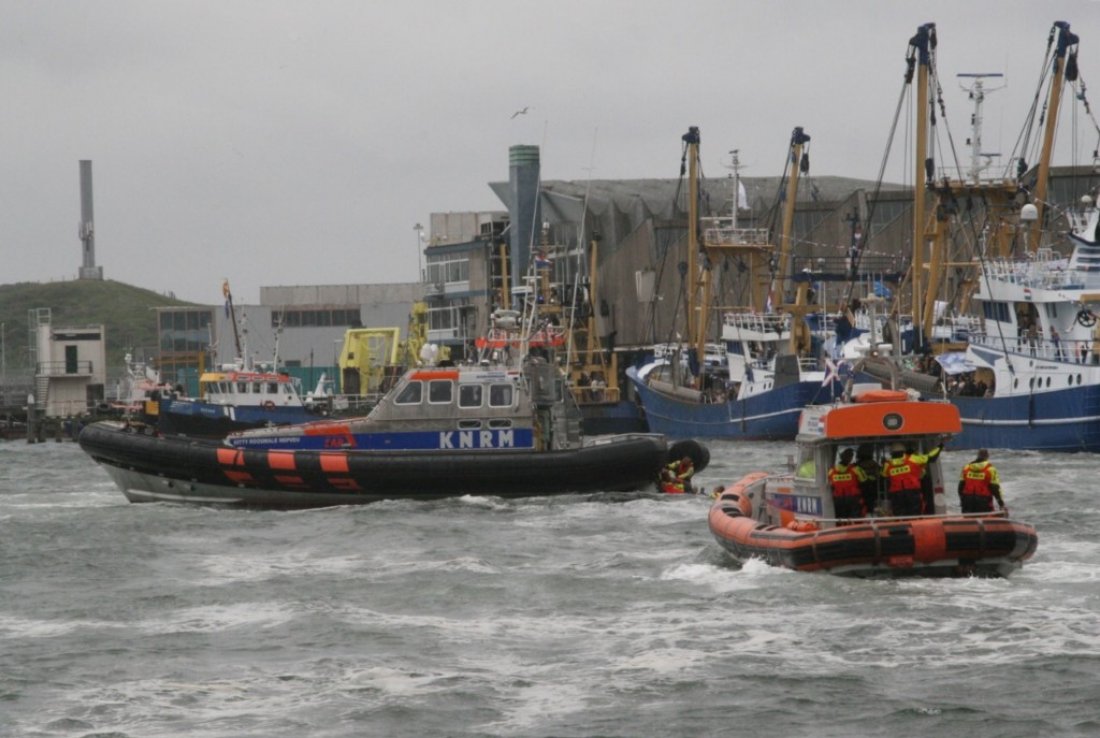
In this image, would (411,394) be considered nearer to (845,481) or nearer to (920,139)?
(845,481)

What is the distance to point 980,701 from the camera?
1611 cm

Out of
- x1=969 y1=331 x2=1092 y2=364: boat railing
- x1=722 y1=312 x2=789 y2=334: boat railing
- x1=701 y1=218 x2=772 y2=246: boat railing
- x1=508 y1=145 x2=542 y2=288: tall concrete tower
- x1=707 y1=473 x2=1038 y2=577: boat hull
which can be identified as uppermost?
x1=508 y1=145 x2=542 y2=288: tall concrete tower

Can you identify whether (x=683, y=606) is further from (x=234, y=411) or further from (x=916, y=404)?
(x=234, y=411)

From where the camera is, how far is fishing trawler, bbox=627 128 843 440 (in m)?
63.4

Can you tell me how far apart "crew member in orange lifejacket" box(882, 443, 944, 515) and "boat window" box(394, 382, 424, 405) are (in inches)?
510

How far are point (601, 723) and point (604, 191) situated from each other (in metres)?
81.5

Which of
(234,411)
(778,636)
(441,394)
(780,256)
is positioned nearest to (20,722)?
(778,636)

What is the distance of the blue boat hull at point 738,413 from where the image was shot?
61562 millimetres

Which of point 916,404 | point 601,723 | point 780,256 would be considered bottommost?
point 601,723

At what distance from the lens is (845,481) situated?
2198cm

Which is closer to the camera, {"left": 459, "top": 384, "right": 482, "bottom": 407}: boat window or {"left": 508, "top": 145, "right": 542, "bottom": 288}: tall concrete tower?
{"left": 459, "top": 384, "right": 482, "bottom": 407}: boat window

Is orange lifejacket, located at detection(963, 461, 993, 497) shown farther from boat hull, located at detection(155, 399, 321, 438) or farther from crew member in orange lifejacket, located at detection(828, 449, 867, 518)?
boat hull, located at detection(155, 399, 321, 438)

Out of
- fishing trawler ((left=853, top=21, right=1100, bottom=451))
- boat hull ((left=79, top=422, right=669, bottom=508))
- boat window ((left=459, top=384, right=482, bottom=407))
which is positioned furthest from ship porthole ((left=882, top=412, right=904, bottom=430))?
fishing trawler ((left=853, top=21, right=1100, bottom=451))

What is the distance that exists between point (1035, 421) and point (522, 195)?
162 feet
